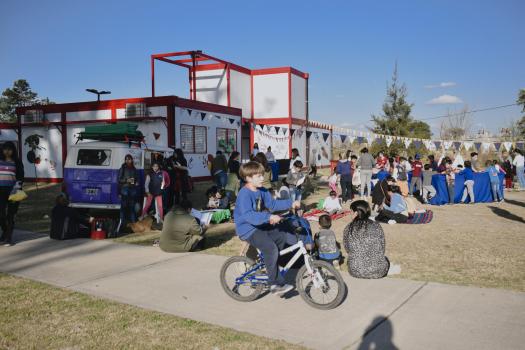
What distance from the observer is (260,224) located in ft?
15.4

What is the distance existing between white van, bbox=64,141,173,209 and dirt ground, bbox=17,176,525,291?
3.74ft

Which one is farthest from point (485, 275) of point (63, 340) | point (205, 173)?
point (205, 173)

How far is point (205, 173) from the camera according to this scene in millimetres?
22484

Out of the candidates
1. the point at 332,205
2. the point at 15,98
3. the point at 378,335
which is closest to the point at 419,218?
the point at 332,205

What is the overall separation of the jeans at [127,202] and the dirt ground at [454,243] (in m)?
0.80

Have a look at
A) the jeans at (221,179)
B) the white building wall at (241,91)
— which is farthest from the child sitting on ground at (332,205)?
the white building wall at (241,91)

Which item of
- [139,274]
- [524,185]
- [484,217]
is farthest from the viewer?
[524,185]

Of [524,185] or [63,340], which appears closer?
[63,340]

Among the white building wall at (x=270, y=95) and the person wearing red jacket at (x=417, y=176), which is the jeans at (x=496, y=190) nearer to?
the person wearing red jacket at (x=417, y=176)

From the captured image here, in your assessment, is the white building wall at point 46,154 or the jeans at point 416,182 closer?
the jeans at point 416,182

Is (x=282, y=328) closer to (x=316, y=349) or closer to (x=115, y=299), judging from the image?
(x=316, y=349)

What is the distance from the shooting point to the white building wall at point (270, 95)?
29594mm

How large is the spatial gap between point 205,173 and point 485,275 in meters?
17.5

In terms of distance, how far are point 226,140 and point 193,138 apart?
Result: 3005mm
